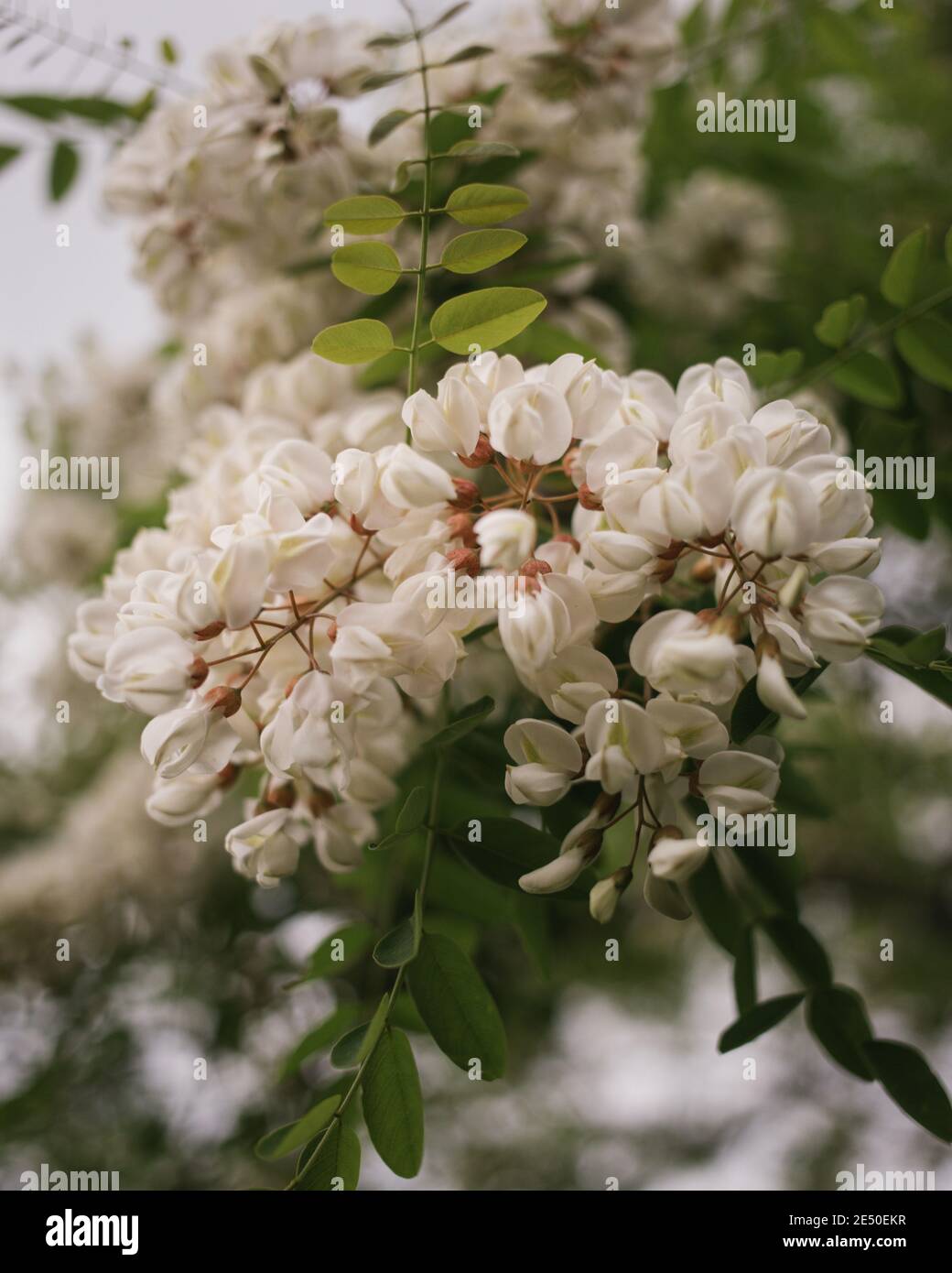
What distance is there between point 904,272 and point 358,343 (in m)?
0.32

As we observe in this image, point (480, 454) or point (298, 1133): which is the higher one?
point (480, 454)

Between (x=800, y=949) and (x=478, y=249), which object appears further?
(x=800, y=949)

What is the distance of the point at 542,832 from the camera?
428 mm

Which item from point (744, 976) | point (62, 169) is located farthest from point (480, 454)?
point (62, 169)

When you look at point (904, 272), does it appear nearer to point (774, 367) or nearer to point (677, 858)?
point (774, 367)

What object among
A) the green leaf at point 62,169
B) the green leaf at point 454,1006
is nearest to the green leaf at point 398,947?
the green leaf at point 454,1006

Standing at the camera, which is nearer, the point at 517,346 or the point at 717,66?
the point at 517,346

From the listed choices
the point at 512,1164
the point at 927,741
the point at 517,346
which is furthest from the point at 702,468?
the point at 512,1164

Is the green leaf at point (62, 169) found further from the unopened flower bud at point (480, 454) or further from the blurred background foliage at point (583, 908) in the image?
the unopened flower bud at point (480, 454)

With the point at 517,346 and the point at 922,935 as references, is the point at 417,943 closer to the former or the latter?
the point at 517,346

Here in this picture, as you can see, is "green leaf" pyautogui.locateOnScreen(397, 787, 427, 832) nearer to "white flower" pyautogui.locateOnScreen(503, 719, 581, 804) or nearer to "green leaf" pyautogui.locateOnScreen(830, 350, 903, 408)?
"white flower" pyautogui.locateOnScreen(503, 719, 581, 804)

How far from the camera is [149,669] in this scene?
36 centimetres

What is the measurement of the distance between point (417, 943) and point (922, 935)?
1370 mm

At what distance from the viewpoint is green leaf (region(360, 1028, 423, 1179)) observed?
0.40 metres
